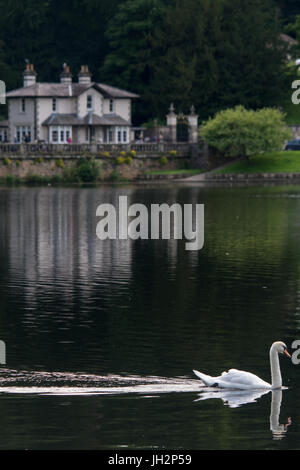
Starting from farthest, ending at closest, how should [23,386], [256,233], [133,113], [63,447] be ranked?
[133,113] < [256,233] < [23,386] < [63,447]

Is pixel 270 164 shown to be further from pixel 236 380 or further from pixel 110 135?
pixel 236 380

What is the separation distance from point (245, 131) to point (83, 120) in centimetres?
2055

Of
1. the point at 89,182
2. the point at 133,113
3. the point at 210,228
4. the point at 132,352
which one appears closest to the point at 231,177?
the point at 89,182

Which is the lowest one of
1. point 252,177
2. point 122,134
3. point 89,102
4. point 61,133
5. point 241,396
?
point 241,396

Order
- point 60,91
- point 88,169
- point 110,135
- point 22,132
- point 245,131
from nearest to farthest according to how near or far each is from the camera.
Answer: point 88,169
point 245,131
point 60,91
point 22,132
point 110,135

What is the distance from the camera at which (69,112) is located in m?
131

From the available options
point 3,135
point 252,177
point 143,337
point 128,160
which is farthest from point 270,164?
point 143,337

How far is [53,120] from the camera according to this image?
129250mm

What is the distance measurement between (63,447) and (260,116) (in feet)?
342

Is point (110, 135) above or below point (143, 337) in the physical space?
above

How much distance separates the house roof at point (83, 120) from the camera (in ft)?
424

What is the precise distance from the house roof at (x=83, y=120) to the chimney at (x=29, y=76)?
22.9 ft

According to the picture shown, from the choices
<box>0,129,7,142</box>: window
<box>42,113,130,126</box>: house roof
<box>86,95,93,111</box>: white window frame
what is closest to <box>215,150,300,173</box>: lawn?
<box>42,113,130,126</box>: house roof

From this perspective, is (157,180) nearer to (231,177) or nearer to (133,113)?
(231,177)
